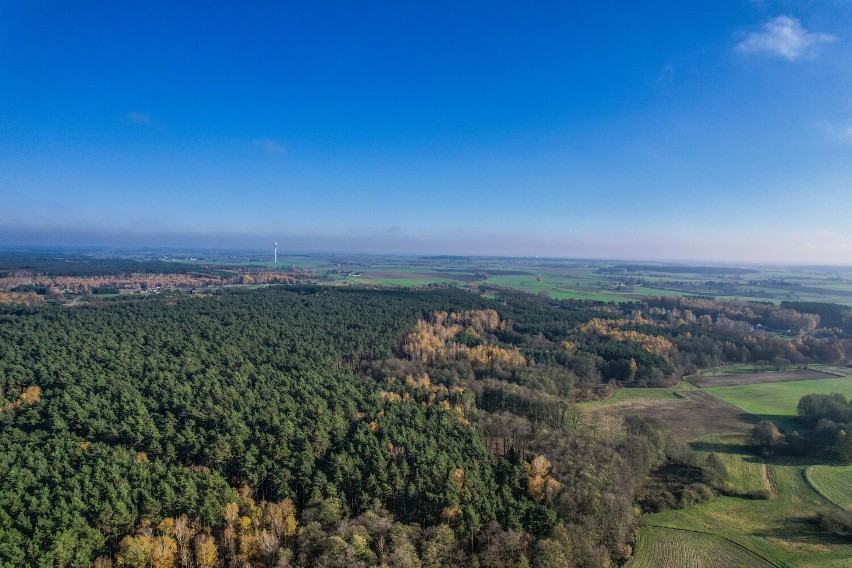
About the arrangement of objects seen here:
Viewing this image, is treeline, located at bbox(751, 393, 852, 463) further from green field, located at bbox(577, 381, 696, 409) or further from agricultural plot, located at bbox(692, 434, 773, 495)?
green field, located at bbox(577, 381, 696, 409)

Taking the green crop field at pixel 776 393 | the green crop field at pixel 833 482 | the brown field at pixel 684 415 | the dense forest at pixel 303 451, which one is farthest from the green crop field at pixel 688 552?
the green crop field at pixel 776 393

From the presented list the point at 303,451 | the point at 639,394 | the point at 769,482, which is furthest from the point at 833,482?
the point at 303,451

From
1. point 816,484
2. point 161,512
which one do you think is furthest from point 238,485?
point 816,484

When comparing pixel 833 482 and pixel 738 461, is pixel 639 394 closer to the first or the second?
pixel 738 461

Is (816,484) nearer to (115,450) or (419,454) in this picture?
(419,454)

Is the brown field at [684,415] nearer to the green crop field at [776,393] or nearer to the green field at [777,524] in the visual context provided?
the green crop field at [776,393]

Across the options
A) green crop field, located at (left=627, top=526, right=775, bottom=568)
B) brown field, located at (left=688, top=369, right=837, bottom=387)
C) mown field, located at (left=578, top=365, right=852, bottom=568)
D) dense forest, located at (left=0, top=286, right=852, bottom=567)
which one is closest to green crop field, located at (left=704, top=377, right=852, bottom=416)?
mown field, located at (left=578, top=365, right=852, bottom=568)
